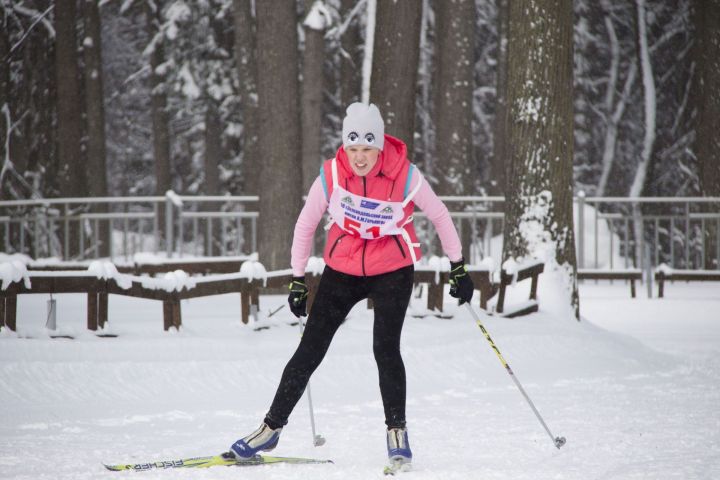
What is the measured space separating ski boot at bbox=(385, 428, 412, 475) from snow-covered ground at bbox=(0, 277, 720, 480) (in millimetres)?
104

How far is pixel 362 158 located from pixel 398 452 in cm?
153

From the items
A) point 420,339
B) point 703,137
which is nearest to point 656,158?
point 703,137

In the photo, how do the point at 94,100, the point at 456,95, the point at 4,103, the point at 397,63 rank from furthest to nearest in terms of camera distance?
the point at 94,100, the point at 4,103, the point at 456,95, the point at 397,63

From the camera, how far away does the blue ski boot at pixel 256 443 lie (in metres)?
5.05

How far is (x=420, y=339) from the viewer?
28.8 feet

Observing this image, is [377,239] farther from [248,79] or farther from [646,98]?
[646,98]

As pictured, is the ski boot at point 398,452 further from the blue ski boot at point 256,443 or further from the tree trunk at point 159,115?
the tree trunk at point 159,115

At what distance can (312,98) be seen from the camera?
20.1 meters

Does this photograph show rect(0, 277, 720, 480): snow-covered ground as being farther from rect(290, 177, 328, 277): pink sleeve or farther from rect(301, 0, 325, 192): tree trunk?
rect(301, 0, 325, 192): tree trunk

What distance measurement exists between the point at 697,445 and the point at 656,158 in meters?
22.4

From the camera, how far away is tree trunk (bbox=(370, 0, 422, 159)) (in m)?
11.9

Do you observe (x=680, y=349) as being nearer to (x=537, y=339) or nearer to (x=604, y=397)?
(x=537, y=339)

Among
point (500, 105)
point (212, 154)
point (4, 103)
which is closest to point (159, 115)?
point (212, 154)

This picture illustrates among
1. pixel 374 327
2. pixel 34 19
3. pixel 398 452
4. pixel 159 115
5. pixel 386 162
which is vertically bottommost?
pixel 398 452
